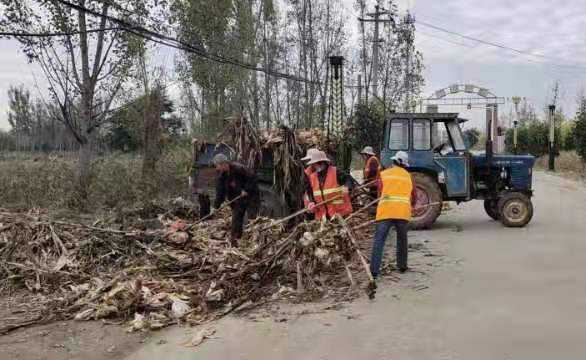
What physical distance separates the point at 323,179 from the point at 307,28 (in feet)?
72.0

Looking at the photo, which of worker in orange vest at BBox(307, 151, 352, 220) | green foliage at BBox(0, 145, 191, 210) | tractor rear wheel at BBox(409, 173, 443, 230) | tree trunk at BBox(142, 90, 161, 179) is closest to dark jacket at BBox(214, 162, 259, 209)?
worker in orange vest at BBox(307, 151, 352, 220)

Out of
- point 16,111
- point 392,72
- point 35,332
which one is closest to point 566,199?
point 392,72

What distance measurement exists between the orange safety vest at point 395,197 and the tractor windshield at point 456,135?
4.83 metres

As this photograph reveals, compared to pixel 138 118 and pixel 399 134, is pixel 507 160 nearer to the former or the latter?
pixel 399 134

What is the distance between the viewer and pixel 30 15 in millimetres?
15648

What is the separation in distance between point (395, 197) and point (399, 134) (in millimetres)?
4752

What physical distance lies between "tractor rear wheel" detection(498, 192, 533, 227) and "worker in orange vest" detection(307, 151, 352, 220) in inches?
183

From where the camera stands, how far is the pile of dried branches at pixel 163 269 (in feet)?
22.5

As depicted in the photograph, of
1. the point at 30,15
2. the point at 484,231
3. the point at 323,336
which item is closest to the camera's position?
the point at 323,336

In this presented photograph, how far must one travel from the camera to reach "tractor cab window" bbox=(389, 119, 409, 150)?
40.8 feet

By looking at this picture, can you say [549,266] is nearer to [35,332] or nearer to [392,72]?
[35,332]

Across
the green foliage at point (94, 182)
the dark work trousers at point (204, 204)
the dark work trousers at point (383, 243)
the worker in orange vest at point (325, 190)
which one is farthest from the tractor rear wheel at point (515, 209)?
the green foliage at point (94, 182)

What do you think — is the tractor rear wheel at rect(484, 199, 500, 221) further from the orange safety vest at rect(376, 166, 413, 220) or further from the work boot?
the work boot

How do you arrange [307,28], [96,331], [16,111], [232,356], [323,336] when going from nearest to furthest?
1. [232,356]
2. [323,336]
3. [96,331]
4. [307,28]
5. [16,111]
